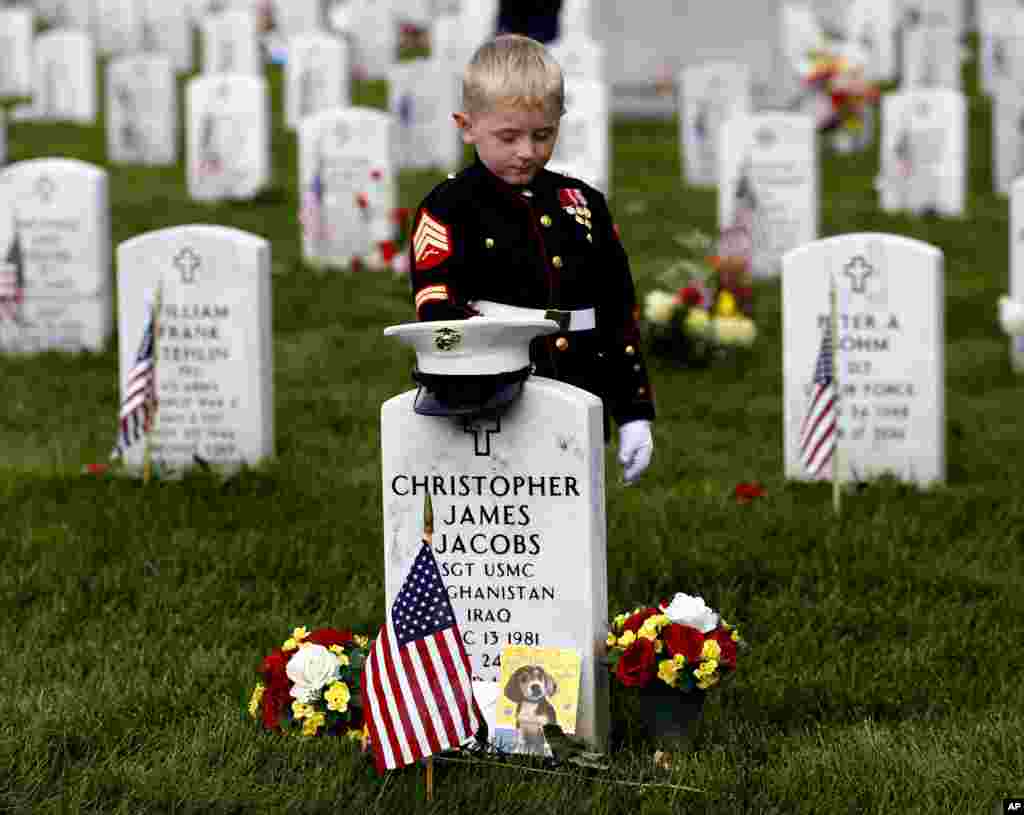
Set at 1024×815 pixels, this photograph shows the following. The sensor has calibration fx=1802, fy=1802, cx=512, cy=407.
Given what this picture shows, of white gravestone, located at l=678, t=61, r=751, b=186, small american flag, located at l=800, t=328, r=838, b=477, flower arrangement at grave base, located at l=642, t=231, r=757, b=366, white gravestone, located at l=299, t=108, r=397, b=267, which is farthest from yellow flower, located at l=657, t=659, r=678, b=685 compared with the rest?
white gravestone, located at l=678, t=61, r=751, b=186

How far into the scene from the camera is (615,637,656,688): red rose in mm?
4070

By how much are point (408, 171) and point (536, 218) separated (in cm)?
1170

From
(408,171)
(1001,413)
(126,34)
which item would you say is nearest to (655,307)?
(1001,413)

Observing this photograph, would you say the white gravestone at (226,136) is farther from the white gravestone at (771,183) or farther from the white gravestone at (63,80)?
the white gravestone at (63,80)

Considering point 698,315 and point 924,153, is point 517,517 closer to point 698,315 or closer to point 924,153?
point 698,315

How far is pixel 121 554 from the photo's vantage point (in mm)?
5785

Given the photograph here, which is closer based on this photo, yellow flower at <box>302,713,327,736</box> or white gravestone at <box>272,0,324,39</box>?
yellow flower at <box>302,713,327,736</box>

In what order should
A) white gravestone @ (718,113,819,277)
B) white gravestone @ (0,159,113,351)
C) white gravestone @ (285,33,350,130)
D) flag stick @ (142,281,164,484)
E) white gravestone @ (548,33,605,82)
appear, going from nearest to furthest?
flag stick @ (142,281,164,484) → white gravestone @ (0,159,113,351) → white gravestone @ (718,113,819,277) → white gravestone @ (548,33,605,82) → white gravestone @ (285,33,350,130)

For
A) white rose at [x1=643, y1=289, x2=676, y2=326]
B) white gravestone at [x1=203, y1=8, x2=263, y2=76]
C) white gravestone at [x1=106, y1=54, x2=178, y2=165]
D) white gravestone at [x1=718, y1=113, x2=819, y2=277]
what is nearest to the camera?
white rose at [x1=643, y1=289, x2=676, y2=326]

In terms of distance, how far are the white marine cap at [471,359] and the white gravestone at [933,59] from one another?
54.2ft

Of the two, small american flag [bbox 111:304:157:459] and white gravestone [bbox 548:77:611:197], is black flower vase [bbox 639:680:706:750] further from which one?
Answer: white gravestone [bbox 548:77:611:197]

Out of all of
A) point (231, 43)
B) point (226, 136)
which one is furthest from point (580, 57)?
point (226, 136)

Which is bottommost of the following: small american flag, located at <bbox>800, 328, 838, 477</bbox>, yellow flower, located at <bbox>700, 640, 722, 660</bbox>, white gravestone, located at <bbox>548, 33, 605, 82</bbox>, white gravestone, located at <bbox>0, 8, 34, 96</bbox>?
yellow flower, located at <bbox>700, 640, 722, 660</bbox>

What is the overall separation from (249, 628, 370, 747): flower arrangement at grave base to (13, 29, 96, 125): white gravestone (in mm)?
15452
